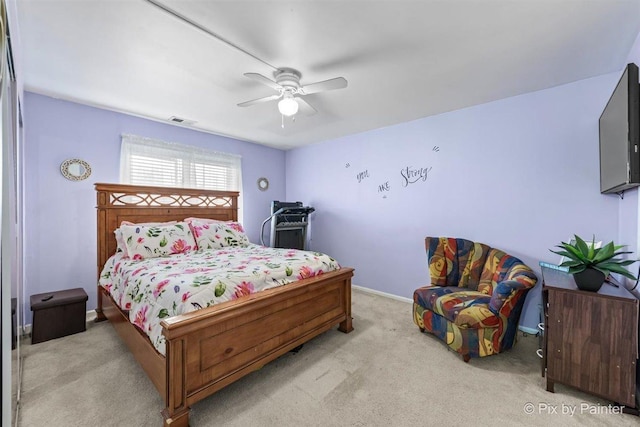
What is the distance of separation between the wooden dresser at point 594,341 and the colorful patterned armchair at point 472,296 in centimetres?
31

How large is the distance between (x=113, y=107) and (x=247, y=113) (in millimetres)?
1561

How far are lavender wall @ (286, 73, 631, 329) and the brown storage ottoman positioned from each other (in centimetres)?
330

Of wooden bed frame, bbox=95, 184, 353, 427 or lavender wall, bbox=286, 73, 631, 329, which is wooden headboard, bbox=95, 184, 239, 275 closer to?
wooden bed frame, bbox=95, 184, 353, 427

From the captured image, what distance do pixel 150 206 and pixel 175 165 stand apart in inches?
28.9

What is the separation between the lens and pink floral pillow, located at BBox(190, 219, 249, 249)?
11.2ft

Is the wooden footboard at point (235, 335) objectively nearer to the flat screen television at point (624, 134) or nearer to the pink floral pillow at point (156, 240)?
the pink floral pillow at point (156, 240)

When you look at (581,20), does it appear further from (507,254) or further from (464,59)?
(507,254)

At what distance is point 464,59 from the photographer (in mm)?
2201

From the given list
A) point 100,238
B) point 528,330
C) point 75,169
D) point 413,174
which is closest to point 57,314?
point 100,238

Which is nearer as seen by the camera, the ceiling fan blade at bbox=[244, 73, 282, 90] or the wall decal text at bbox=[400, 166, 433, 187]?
the ceiling fan blade at bbox=[244, 73, 282, 90]

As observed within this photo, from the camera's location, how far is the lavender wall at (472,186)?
8.40 feet

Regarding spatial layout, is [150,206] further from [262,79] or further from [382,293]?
[382,293]

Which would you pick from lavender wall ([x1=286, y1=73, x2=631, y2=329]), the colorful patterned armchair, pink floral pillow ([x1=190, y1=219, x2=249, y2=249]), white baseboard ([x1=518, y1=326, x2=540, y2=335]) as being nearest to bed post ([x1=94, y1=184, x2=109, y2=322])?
pink floral pillow ([x1=190, y1=219, x2=249, y2=249])

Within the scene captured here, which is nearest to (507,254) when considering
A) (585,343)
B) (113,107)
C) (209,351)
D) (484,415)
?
(585,343)
